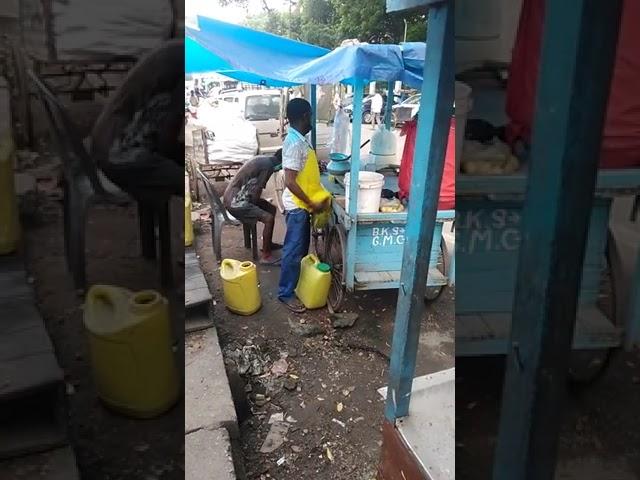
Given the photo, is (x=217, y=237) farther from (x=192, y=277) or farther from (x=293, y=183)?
(x=192, y=277)

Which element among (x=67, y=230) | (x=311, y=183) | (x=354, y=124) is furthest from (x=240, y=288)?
(x=67, y=230)

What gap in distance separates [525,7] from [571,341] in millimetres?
378

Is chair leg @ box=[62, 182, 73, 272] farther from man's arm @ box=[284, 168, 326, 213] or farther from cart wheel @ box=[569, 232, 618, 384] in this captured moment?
man's arm @ box=[284, 168, 326, 213]

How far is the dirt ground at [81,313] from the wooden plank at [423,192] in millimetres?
947

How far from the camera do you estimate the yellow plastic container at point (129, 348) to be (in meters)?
0.48

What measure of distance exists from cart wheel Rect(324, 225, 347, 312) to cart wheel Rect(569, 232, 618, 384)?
263 centimetres

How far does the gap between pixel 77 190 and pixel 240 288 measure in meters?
2.97

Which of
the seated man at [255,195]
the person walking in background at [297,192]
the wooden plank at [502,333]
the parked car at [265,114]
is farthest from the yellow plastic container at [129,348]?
the parked car at [265,114]

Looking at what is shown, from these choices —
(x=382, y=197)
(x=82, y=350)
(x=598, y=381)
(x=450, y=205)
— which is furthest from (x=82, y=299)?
(x=382, y=197)

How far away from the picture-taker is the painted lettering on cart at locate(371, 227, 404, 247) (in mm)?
3236

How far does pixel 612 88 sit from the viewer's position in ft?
1.74

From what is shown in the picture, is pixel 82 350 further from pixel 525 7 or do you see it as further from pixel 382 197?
pixel 382 197

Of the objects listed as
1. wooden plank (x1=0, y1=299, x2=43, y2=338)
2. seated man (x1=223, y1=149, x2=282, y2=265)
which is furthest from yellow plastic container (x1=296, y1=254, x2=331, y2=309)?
wooden plank (x1=0, y1=299, x2=43, y2=338)

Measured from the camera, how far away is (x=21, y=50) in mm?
443
